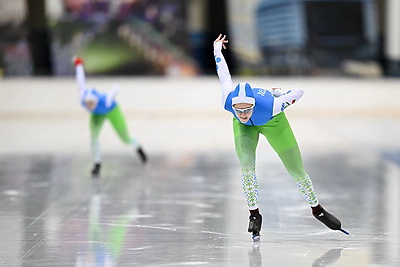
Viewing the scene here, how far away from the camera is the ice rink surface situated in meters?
7.07

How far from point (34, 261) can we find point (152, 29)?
19.4 m

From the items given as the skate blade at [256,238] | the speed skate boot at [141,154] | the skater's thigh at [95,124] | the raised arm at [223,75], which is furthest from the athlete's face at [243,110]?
the speed skate boot at [141,154]

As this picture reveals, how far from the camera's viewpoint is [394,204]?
9.91m

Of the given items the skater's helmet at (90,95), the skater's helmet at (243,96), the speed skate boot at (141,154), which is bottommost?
the speed skate boot at (141,154)

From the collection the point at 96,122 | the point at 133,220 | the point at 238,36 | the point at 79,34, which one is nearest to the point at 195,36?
the point at 238,36

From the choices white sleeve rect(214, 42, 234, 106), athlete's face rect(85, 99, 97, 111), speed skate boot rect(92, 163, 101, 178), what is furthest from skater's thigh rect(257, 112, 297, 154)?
speed skate boot rect(92, 163, 101, 178)

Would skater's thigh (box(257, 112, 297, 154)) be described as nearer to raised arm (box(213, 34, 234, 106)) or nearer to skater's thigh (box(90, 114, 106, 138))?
raised arm (box(213, 34, 234, 106))

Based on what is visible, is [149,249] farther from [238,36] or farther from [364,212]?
[238,36]

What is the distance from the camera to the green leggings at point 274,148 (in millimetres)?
7523

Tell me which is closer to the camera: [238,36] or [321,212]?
[321,212]

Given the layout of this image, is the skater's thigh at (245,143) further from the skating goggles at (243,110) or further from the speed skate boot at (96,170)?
the speed skate boot at (96,170)

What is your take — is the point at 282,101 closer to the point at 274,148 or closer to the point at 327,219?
the point at 274,148

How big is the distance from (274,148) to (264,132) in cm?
16

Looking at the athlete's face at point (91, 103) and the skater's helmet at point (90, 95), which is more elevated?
the skater's helmet at point (90, 95)
